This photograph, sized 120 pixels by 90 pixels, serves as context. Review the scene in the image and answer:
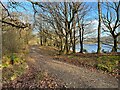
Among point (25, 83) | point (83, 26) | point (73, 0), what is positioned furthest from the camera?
point (83, 26)

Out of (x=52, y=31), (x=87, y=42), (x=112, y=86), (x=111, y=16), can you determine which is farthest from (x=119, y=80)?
(x=87, y=42)

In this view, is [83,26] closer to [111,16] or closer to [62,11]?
[111,16]

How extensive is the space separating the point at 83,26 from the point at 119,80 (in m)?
15.5

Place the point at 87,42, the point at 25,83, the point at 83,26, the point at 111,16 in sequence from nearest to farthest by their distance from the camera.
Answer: the point at 25,83 < the point at 111,16 < the point at 83,26 < the point at 87,42

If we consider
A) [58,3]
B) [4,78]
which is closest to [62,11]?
[58,3]

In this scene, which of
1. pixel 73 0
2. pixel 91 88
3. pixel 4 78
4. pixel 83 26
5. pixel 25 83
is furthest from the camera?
pixel 83 26

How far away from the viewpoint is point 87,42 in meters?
26.0

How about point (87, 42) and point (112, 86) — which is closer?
point (112, 86)

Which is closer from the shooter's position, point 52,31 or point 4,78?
point 4,78

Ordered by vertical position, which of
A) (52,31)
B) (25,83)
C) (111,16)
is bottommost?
(25,83)

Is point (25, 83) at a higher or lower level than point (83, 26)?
lower

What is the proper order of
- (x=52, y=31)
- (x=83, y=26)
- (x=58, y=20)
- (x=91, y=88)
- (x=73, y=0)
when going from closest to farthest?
(x=91, y=88), (x=73, y=0), (x=58, y=20), (x=83, y=26), (x=52, y=31)

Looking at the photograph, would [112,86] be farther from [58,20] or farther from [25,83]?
[58,20]

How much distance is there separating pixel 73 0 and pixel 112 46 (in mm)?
6134
